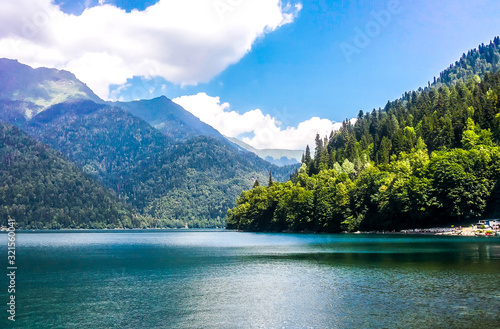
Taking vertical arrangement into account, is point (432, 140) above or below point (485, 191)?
above

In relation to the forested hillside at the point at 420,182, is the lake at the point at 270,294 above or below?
below

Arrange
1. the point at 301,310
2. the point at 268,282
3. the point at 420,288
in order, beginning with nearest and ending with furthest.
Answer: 1. the point at 301,310
2. the point at 420,288
3. the point at 268,282

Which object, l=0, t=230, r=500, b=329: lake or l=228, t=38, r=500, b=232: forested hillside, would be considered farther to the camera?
l=228, t=38, r=500, b=232: forested hillside

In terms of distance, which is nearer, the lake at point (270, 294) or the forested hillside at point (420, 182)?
the lake at point (270, 294)

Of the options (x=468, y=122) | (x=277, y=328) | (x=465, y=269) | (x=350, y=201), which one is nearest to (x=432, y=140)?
(x=468, y=122)

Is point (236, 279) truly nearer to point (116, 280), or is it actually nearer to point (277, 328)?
point (116, 280)

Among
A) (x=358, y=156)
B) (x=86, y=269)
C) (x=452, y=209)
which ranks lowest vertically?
(x=86, y=269)

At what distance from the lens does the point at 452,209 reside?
369 ft

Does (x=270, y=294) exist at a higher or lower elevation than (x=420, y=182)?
lower

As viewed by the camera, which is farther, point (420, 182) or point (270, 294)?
point (420, 182)

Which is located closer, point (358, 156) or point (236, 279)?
point (236, 279)

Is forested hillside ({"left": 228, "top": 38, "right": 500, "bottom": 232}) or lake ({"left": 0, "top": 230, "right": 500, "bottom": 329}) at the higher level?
forested hillside ({"left": 228, "top": 38, "right": 500, "bottom": 232})

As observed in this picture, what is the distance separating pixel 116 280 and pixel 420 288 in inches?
1184

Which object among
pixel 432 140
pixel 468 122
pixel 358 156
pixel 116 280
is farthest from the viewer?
pixel 358 156
